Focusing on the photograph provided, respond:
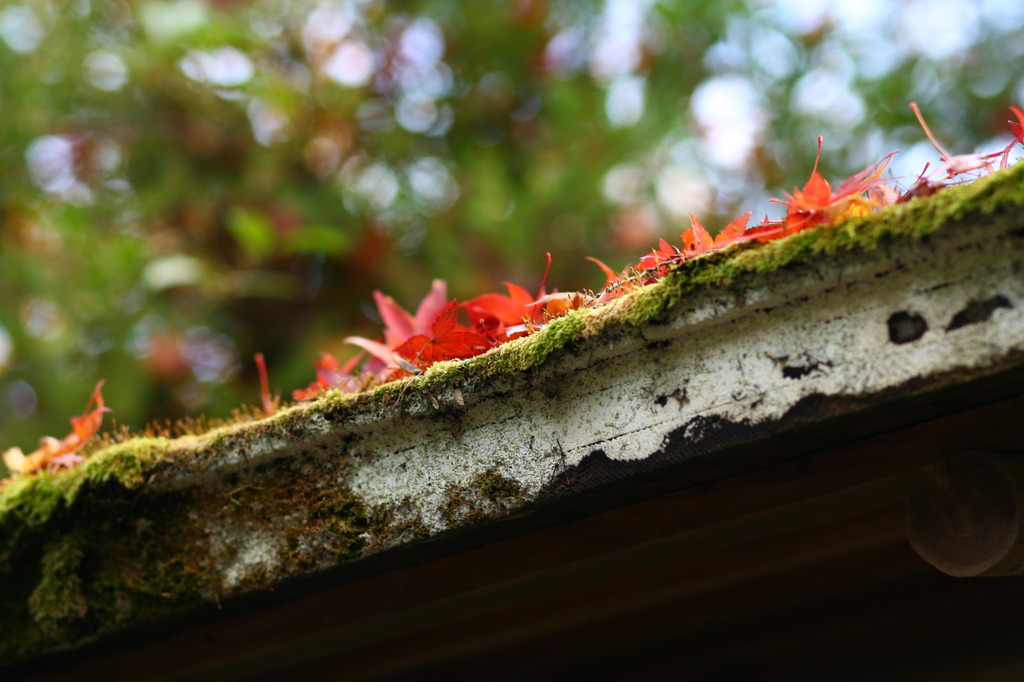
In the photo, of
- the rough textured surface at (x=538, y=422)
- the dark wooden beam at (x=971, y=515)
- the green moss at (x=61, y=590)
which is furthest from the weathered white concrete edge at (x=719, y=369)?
the green moss at (x=61, y=590)

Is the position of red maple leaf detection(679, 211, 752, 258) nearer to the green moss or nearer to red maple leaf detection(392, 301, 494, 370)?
red maple leaf detection(392, 301, 494, 370)

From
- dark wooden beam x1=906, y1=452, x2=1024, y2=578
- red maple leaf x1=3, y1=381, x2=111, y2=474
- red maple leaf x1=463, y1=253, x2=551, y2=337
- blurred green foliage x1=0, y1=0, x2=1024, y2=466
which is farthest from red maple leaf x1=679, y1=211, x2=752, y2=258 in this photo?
blurred green foliage x1=0, y1=0, x2=1024, y2=466

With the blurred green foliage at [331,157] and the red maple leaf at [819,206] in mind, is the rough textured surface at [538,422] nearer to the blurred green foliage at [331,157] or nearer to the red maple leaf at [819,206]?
the red maple leaf at [819,206]

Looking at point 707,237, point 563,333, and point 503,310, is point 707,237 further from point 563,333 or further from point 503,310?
point 503,310

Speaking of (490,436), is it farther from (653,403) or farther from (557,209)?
(557,209)

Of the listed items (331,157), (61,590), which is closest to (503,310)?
(61,590)
